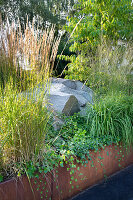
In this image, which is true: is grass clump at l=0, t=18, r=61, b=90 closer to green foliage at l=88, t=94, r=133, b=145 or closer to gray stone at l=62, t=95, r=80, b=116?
green foliage at l=88, t=94, r=133, b=145

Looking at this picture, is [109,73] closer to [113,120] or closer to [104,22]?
[113,120]

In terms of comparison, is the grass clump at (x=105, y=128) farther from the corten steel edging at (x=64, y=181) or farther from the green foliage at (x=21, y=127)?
the green foliage at (x=21, y=127)

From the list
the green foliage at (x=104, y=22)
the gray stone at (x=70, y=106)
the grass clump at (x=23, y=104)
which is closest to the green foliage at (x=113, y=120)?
the gray stone at (x=70, y=106)

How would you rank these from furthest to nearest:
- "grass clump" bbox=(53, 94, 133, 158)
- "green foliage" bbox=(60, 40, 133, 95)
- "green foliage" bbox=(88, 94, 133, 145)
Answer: "green foliage" bbox=(60, 40, 133, 95)
"green foliage" bbox=(88, 94, 133, 145)
"grass clump" bbox=(53, 94, 133, 158)

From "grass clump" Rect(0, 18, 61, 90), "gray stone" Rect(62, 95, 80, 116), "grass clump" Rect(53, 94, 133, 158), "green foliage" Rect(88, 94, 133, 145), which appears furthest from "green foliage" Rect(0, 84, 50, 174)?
"gray stone" Rect(62, 95, 80, 116)

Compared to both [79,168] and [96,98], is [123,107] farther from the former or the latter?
[79,168]

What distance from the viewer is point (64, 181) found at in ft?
6.73

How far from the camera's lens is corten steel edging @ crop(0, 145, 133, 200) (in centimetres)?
172

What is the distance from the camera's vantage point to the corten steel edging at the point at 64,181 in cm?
172

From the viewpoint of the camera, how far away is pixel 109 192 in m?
2.36

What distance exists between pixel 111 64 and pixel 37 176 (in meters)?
2.83

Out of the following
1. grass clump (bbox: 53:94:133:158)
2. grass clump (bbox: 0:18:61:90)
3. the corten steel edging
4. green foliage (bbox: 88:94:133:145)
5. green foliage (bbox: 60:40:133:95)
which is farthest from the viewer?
green foliage (bbox: 60:40:133:95)

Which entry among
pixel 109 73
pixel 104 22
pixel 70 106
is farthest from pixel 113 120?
pixel 104 22

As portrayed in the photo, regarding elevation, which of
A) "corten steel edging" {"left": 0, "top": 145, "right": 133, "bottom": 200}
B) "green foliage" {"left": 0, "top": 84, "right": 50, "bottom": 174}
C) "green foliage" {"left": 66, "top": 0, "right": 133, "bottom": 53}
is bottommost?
"corten steel edging" {"left": 0, "top": 145, "right": 133, "bottom": 200}
